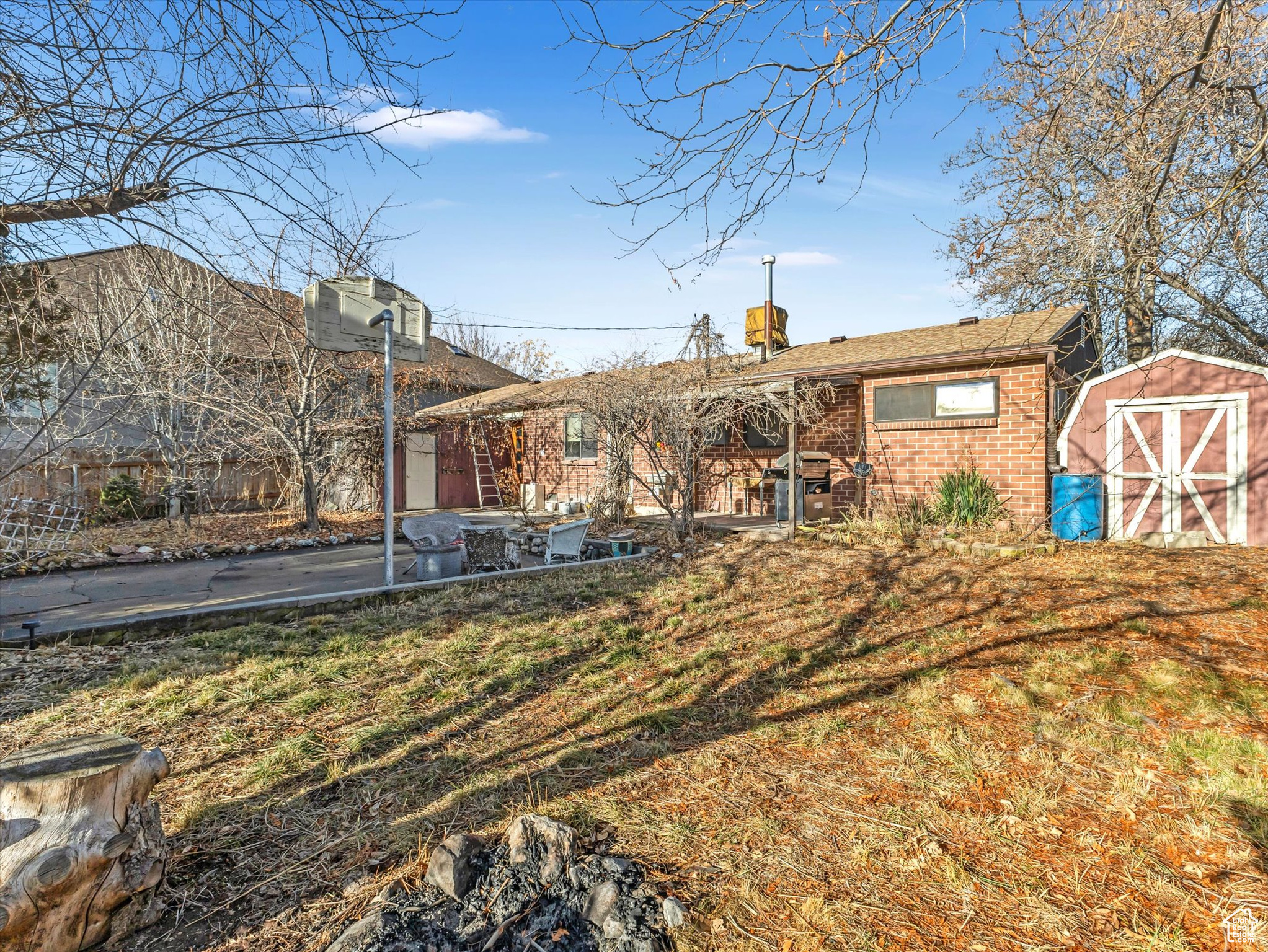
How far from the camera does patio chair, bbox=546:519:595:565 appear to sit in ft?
27.6

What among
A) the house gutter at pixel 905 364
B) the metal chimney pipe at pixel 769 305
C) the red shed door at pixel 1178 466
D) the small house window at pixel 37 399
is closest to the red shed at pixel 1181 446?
the red shed door at pixel 1178 466

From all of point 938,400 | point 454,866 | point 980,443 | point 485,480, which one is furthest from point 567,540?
point 485,480

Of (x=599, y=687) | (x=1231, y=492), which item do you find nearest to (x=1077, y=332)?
(x=1231, y=492)

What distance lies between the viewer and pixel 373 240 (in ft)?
33.7

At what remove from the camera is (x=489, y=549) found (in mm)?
8070

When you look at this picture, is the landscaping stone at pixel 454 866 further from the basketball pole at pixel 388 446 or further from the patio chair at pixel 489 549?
the patio chair at pixel 489 549

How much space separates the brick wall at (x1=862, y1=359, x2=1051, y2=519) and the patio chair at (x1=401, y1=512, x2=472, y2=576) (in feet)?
22.6

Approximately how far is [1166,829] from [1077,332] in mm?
10856

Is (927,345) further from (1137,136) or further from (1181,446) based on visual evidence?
(1137,136)

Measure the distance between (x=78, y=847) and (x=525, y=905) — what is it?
153 centimetres

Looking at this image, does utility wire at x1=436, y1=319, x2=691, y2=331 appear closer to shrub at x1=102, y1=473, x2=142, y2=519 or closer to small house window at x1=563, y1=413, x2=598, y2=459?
small house window at x1=563, y1=413, x2=598, y2=459

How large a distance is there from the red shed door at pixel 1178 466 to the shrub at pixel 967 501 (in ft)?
4.64

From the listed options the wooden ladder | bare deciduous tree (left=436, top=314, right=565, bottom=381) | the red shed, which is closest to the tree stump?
the red shed

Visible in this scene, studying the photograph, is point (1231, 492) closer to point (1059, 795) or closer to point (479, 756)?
point (1059, 795)
